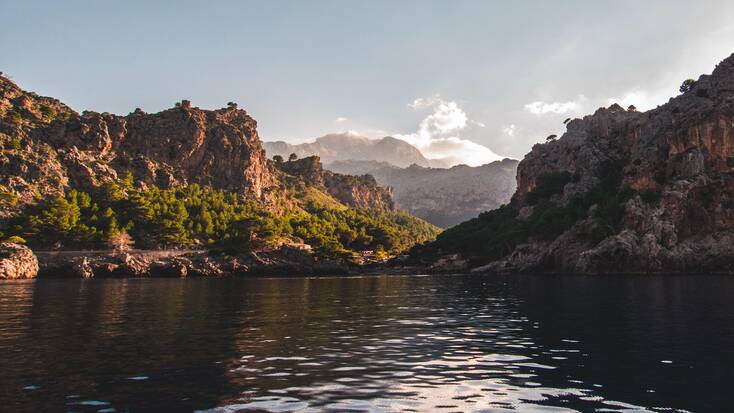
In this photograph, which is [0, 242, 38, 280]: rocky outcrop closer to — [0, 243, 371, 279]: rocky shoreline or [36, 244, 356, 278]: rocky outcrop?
[0, 243, 371, 279]: rocky shoreline

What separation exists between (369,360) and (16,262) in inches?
4691

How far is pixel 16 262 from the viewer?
116 m

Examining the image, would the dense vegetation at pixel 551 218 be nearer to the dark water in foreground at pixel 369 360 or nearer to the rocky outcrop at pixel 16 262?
the dark water in foreground at pixel 369 360

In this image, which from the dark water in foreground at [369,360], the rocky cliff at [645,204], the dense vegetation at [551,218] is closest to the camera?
the dark water in foreground at [369,360]

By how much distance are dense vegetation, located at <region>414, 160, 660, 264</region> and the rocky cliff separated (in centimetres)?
34

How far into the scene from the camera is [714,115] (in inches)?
5477

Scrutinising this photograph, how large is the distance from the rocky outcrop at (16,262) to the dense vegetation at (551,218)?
114 m

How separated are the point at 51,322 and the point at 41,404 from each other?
24.0m

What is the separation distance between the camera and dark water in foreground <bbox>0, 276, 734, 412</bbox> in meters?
16.4

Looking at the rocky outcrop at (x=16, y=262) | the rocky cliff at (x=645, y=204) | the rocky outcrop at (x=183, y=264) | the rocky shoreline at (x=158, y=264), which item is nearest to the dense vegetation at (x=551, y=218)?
the rocky cliff at (x=645, y=204)

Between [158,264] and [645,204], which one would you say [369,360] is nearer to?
[158,264]

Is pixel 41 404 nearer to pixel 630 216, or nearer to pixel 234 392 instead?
pixel 234 392

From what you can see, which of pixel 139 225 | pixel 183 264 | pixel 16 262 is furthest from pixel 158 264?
pixel 16 262

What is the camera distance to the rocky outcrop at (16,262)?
112m
